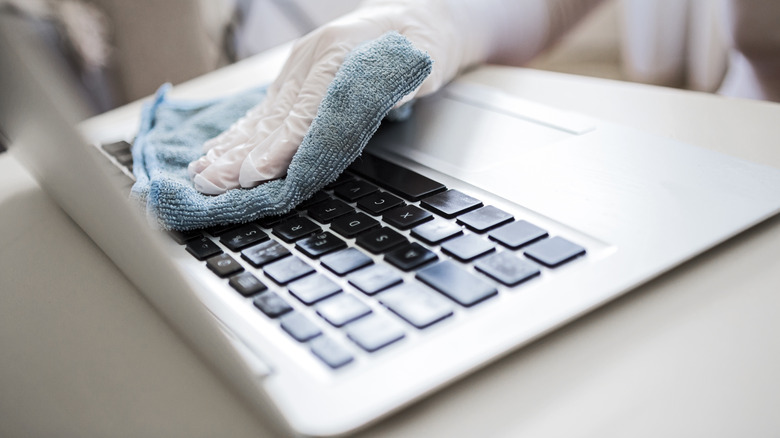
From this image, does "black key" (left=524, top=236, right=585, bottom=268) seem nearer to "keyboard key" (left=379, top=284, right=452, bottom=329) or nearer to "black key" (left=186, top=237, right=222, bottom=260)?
"keyboard key" (left=379, top=284, right=452, bottom=329)

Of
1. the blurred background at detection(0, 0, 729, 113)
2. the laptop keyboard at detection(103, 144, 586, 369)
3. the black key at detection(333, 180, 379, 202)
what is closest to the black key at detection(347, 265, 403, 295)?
the laptop keyboard at detection(103, 144, 586, 369)

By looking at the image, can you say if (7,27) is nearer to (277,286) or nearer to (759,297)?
(277,286)

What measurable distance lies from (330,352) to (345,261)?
7 centimetres

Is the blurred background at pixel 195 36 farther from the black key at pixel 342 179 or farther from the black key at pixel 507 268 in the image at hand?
the black key at pixel 507 268

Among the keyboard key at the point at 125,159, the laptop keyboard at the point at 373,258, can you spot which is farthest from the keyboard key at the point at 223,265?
the keyboard key at the point at 125,159

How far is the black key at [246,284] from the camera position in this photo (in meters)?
0.31

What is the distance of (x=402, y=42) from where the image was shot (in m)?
0.44

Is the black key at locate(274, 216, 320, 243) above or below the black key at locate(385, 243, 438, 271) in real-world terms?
below

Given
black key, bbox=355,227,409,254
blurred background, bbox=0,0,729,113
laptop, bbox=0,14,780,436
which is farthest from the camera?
blurred background, bbox=0,0,729,113

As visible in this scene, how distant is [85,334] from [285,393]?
14cm

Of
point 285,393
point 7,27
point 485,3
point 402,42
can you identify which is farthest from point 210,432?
point 485,3

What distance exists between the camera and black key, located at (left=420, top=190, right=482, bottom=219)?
369 millimetres

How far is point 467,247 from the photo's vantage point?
325mm

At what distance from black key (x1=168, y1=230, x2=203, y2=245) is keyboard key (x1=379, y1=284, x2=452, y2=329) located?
142 millimetres
